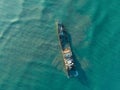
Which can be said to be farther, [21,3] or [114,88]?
[21,3]

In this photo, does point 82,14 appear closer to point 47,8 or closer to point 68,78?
point 47,8

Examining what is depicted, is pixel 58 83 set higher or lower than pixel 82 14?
→ lower

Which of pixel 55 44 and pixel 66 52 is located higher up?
pixel 55 44

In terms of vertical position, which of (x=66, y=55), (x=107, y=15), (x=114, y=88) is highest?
(x=107, y=15)

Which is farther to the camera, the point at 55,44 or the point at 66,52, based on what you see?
the point at 55,44

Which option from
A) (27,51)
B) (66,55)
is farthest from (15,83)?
(66,55)

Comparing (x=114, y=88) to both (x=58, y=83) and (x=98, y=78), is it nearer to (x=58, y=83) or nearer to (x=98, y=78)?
(x=98, y=78)

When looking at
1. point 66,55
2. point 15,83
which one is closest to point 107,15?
point 66,55
